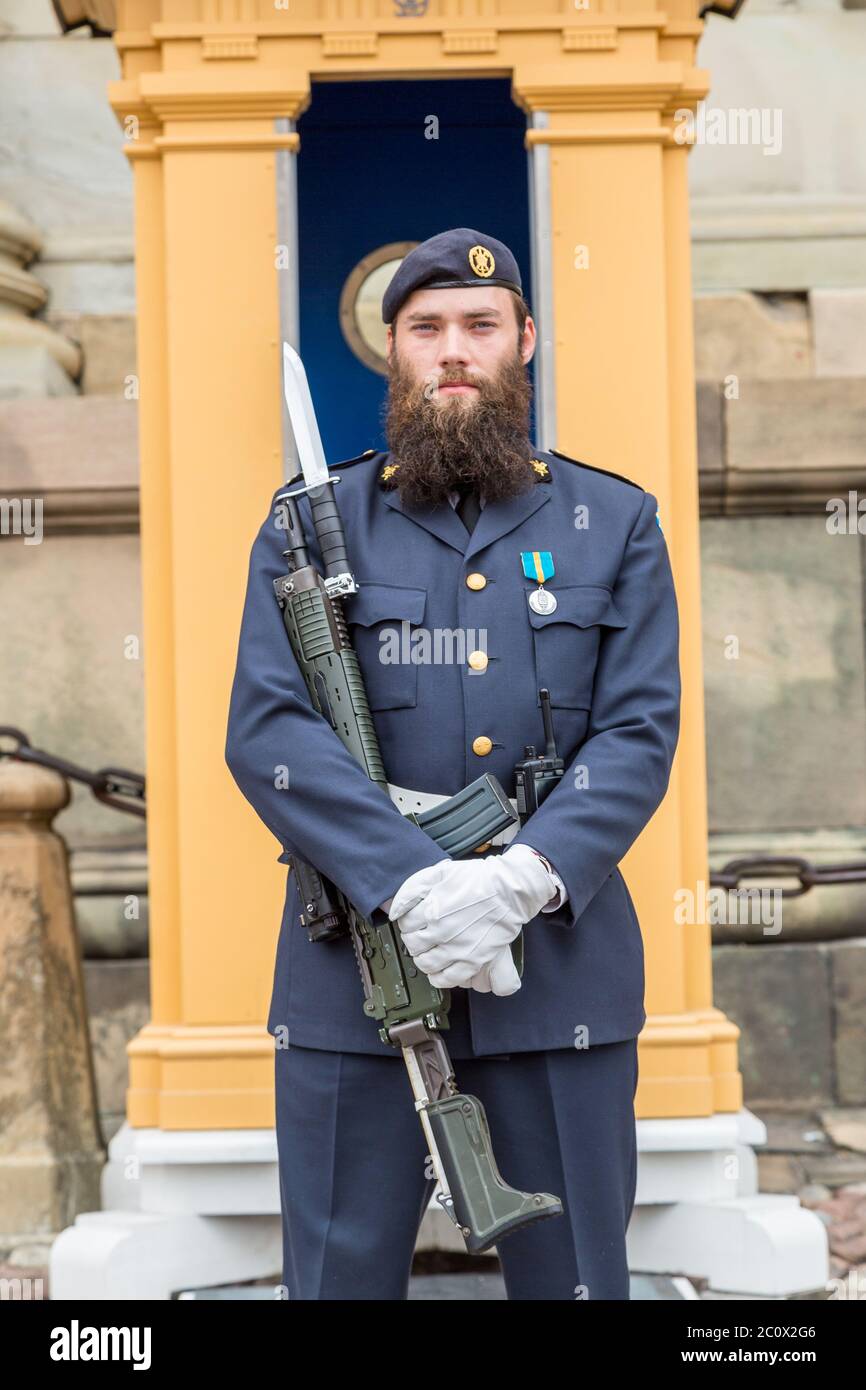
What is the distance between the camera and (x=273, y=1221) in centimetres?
364

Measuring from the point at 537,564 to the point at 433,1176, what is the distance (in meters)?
0.94

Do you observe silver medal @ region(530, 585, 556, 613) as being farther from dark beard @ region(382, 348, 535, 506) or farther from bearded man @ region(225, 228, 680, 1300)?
dark beard @ region(382, 348, 535, 506)

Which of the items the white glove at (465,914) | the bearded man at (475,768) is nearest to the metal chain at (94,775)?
the bearded man at (475,768)

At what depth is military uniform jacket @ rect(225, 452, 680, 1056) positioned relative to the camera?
2504 millimetres

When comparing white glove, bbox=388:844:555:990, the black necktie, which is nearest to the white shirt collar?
the black necktie

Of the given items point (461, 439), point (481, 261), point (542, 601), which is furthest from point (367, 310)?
point (542, 601)

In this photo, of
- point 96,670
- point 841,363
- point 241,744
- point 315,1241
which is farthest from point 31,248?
point 315,1241

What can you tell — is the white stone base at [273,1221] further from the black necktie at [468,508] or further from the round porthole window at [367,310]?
the round porthole window at [367,310]

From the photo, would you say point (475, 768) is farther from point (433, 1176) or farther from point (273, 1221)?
point (273, 1221)

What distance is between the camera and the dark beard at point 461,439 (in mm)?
2684

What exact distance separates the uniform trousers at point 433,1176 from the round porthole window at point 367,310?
2293 mm

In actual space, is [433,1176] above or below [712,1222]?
above

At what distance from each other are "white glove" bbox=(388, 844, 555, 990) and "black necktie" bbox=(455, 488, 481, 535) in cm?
64

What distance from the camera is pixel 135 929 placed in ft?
17.8
